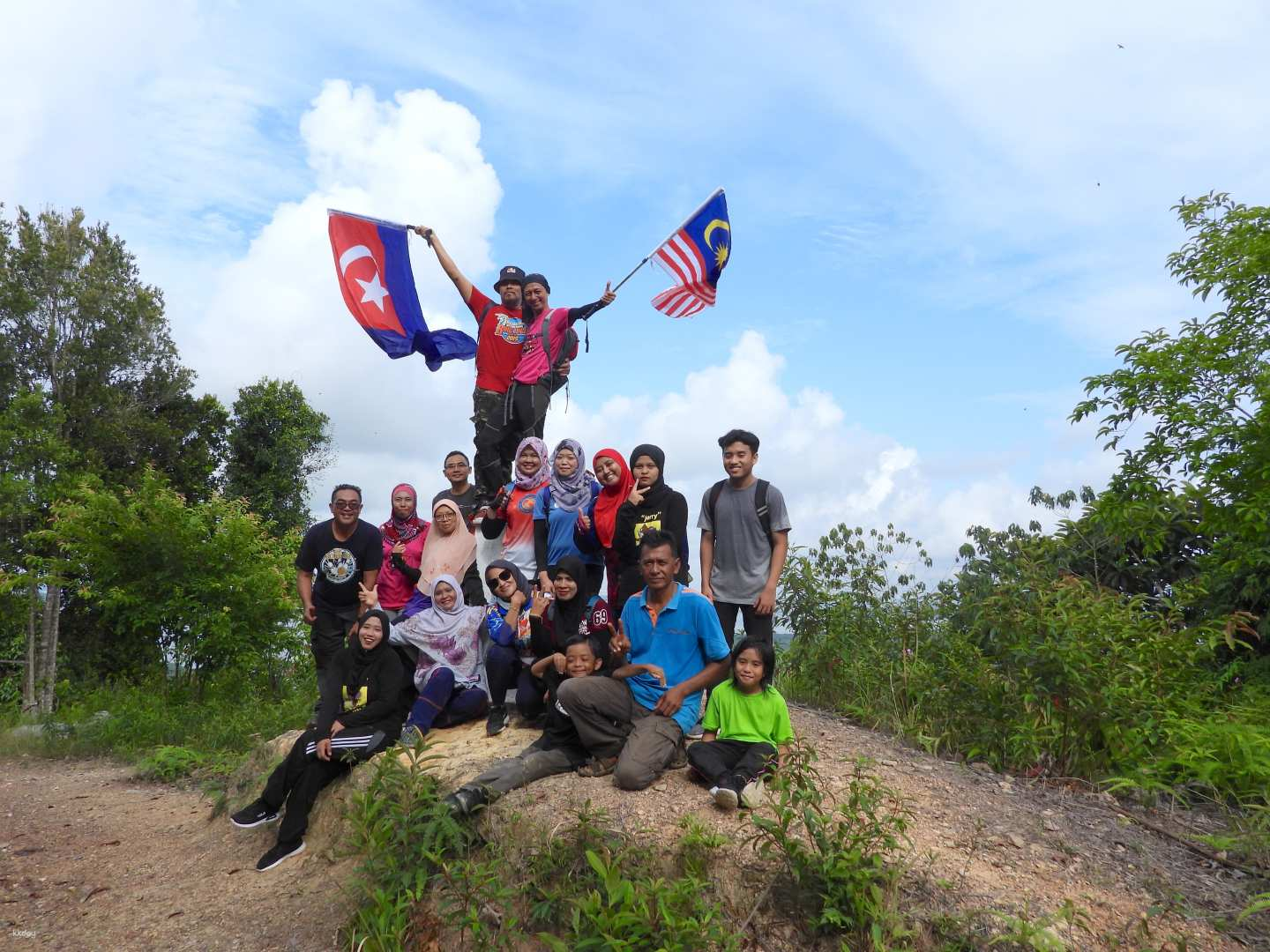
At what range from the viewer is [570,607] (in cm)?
554

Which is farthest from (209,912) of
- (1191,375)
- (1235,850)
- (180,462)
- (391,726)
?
(180,462)

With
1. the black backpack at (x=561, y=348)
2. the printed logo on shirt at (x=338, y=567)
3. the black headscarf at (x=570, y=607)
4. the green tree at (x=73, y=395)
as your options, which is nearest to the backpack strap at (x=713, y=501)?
the black headscarf at (x=570, y=607)

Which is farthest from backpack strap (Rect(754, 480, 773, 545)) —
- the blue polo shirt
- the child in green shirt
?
the child in green shirt

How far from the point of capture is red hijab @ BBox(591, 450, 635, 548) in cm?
587

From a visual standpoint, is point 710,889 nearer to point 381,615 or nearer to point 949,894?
point 949,894

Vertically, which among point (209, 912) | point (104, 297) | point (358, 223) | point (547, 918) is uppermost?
point (104, 297)

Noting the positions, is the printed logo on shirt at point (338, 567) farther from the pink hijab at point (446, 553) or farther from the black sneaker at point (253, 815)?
the black sneaker at point (253, 815)

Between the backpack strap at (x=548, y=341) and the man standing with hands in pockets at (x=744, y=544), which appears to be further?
the backpack strap at (x=548, y=341)

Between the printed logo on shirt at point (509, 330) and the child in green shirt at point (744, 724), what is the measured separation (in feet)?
12.5

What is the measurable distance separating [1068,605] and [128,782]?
837 centimetres

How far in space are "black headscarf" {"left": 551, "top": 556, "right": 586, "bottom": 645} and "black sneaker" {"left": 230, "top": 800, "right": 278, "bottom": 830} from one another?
2.40m

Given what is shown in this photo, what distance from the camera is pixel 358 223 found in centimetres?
835

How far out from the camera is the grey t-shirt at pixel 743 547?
5504mm

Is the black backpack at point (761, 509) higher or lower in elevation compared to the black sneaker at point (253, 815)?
higher
